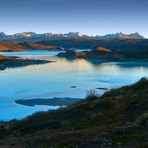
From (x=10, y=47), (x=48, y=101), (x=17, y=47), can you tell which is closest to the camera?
(x=48, y=101)

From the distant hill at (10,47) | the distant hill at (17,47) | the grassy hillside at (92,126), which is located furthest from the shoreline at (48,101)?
the distant hill at (10,47)

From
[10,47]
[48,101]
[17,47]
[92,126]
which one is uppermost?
[92,126]

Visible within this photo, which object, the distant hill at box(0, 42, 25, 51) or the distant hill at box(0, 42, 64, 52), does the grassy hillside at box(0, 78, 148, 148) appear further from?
the distant hill at box(0, 42, 25, 51)

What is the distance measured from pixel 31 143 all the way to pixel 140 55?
90.6 metres

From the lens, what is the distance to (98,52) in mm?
109000

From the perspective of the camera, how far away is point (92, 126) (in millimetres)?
11930

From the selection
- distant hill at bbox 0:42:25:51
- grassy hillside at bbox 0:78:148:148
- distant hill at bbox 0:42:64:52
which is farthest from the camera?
distant hill at bbox 0:42:64:52

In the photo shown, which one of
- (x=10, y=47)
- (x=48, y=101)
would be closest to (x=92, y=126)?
(x=48, y=101)

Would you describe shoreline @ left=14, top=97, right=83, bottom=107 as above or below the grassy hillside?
below

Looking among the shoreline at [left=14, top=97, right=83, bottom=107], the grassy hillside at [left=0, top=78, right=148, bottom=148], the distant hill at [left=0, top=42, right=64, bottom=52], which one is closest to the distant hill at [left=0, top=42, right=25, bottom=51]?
the distant hill at [left=0, top=42, right=64, bottom=52]

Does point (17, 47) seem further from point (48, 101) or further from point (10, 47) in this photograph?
point (48, 101)

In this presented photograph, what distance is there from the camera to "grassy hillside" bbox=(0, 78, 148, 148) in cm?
848

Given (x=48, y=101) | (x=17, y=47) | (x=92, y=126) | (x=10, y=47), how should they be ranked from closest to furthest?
(x=92, y=126) < (x=48, y=101) < (x=10, y=47) < (x=17, y=47)

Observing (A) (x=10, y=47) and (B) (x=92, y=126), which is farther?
(A) (x=10, y=47)
